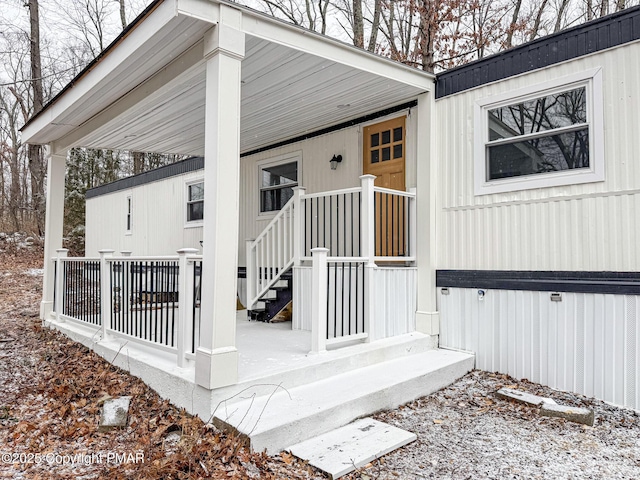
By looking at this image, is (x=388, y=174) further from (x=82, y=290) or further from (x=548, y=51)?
(x=82, y=290)

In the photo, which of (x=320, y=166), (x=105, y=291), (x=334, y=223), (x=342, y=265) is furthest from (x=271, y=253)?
(x=105, y=291)

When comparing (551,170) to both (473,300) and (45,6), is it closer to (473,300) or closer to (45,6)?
(473,300)

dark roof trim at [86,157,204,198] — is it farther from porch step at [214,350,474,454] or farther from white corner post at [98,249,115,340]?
porch step at [214,350,474,454]

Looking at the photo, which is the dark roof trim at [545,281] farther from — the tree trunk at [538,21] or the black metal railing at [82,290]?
the tree trunk at [538,21]

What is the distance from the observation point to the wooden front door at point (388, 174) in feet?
16.7

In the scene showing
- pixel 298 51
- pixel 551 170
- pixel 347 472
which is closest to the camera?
pixel 347 472

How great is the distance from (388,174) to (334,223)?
1.04 meters

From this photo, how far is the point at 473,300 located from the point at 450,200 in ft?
3.76

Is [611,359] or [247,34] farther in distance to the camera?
[611,359]

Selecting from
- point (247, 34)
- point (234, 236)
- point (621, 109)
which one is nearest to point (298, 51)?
point (247, 34)

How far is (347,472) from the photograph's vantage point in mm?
2805

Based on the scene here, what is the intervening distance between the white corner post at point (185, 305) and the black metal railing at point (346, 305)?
Result: 1388mm

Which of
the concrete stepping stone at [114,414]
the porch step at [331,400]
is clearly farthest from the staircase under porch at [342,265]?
the concrete stepping stone at [114,414]

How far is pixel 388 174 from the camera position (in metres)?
5.89
